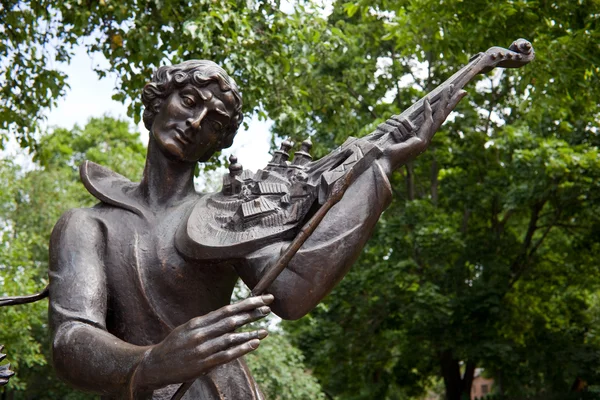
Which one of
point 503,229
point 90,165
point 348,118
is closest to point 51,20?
point 348,118

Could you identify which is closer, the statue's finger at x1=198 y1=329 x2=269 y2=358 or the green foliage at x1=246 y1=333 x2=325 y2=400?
the statue's finger at x1=198 y1=329 x2=269 y2=358

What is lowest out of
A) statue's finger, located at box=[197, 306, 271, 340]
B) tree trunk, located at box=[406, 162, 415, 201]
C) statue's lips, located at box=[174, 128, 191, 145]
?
statue's finger, located at box=[197, 306, 271, 340]

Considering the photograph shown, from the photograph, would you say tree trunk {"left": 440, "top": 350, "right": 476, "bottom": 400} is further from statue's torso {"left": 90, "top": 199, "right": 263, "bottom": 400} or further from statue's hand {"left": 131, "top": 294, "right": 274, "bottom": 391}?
statue's hand {"left": 131, "top": 294, "right": 274, "bottom": 391}

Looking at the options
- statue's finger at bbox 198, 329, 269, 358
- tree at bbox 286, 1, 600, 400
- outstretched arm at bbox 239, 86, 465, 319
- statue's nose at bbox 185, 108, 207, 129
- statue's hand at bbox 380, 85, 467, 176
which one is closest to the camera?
statue's finger at bbox 198, 329, 269, 358

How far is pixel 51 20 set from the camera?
29.1 feet

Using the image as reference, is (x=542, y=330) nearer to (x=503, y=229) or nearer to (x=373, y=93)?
(x=503, y=229)

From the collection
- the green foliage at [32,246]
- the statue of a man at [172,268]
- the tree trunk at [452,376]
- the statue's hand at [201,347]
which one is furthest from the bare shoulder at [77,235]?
the tree trunk at [452,376]

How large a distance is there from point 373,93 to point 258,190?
14.4 m

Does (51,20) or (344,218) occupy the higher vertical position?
(51,20)

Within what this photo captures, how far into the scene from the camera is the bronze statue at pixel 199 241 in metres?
2.45

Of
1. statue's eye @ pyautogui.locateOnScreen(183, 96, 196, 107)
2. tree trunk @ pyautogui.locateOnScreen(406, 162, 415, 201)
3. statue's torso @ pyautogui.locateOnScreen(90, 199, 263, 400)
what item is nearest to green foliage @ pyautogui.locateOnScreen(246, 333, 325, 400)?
tree trunk @ pyautogui.locateOnScreen(406, 162, 415, 201)

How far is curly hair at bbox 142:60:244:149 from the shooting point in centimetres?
296

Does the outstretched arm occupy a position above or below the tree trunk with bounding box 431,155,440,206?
below

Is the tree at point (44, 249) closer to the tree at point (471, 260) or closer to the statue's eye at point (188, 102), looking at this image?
the tree at point (471, 260)
